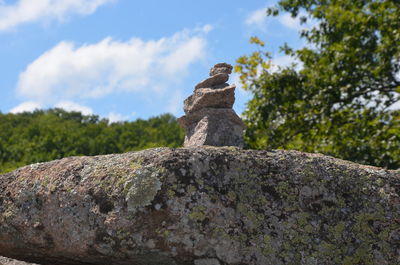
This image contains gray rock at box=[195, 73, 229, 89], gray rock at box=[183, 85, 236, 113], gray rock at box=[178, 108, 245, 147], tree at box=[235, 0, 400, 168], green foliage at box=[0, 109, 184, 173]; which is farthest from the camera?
green foliage at box=[0, 109, 184, 173]

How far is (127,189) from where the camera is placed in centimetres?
399

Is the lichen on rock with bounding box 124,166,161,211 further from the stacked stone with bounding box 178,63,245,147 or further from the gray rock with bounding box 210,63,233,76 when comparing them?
the gray rock with bounding box 210,63,233,76

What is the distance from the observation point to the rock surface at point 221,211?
12.7ft

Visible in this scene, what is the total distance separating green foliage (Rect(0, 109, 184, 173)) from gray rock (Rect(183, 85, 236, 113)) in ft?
55.4

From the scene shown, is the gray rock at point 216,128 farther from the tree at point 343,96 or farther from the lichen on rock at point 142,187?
the tree at point 343,96

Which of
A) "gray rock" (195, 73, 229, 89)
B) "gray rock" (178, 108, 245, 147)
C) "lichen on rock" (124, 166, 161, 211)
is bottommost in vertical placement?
"lichen on rock" (124, 166, 161, 211)

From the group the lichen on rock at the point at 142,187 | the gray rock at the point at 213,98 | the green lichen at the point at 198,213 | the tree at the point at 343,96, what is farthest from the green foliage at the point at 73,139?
the green lichen at the point at 198,213

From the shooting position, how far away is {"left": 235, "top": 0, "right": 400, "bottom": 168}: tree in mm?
11023

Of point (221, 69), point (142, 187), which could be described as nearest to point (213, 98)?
point (221, 69)

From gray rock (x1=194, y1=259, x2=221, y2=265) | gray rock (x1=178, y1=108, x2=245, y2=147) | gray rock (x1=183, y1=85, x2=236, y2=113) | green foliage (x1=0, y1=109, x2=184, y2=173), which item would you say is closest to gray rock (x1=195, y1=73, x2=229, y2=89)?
gray rock (x1=183, y1=85, x2=236, y2=113)

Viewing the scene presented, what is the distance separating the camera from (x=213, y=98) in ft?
17.9

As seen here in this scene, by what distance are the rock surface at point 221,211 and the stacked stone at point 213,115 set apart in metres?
1.04

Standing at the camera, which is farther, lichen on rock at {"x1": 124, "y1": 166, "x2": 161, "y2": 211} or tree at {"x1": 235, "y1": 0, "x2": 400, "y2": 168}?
tree at {"x1": 235, "y1": 0, "x2": 400, "y2": 168}

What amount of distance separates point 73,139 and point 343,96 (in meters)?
16.2
